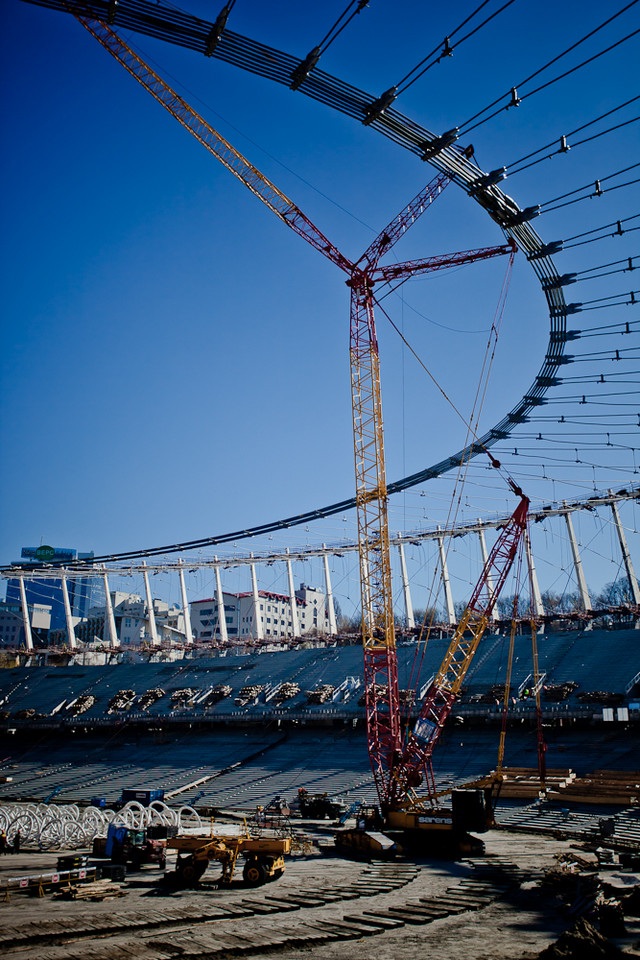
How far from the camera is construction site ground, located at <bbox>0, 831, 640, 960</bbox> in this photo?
16.8 meters

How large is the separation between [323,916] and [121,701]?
63.6 meters

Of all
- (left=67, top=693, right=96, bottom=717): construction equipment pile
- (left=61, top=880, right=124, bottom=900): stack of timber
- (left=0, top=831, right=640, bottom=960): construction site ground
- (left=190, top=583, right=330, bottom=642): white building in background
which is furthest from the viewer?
(left=190, top=583, right=330, bottom=642): white building in background

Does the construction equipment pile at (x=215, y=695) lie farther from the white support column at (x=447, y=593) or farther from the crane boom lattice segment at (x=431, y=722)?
the crane boom lattice segment at (x=431, y=722)

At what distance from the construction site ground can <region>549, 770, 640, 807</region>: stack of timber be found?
12.5 m

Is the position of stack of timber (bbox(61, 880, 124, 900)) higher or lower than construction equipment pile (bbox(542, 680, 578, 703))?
higher

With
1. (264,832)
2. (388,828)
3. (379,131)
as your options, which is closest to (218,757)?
(264,832)

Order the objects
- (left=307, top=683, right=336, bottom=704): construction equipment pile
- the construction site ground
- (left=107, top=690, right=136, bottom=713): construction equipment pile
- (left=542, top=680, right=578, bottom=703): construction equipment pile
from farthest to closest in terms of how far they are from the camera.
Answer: (left=107, top=690, right=136, bottom=713): construction equipment pile < (left=307, top=683, right=336, bottom=704): construction equipment pile < (left=542, top=680, right=578, bottom=703): construction equipment pile < the construction site ground

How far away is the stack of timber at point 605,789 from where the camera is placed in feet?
125

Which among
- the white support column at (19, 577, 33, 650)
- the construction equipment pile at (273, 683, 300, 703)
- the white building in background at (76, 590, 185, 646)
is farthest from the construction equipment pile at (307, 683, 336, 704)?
the white building in background at (76, 590, 185, 646)

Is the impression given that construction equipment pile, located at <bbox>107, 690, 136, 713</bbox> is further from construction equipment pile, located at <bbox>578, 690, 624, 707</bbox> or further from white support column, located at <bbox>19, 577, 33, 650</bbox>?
construction equipment pile, located at <bbox>578, 690, 624, 707</bbox>

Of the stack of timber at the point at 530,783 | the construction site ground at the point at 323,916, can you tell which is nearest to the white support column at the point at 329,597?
the stack of timber at the point at 530,783

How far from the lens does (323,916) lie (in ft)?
66.0

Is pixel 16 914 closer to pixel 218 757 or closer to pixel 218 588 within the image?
pixel 218 757

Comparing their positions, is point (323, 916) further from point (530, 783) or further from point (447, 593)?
point (447, 593)
